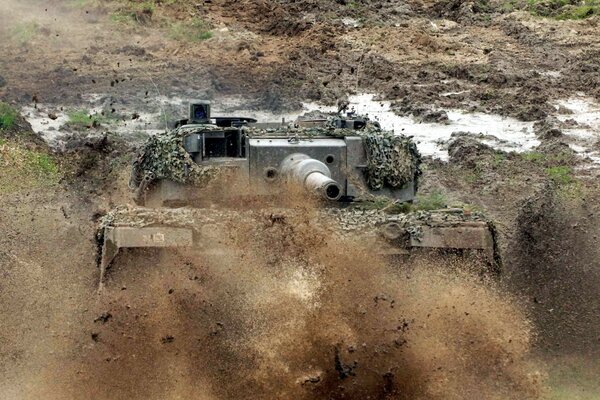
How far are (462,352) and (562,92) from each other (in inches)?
533

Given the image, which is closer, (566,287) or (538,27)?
(566,287)

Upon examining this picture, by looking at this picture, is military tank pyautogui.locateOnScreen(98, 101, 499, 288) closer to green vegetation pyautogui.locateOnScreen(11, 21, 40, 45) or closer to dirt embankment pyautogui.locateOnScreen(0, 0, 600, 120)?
dirt embankment pyautogui.locateOnScreen(0, 0, 600, 120)

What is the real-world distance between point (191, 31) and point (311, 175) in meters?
17.5

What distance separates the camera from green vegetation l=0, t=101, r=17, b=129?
19281 mm

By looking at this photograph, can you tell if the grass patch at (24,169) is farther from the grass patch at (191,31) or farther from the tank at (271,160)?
the grass patch at (191,31)

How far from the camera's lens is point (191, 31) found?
2678 centimetres

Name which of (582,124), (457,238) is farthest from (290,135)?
(582,124)

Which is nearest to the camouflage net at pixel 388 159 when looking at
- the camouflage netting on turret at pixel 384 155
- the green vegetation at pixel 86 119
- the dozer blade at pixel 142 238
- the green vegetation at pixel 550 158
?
the camouflage netting on turret at pixel 384 155

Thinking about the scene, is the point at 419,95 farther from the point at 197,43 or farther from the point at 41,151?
the point at 41,151

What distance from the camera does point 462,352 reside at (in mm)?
10000

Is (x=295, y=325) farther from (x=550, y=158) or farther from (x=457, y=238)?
(x=550, y=158)

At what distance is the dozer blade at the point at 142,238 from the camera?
960 centimetres

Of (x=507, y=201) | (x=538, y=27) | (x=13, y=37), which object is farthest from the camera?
(x=538, y=27)

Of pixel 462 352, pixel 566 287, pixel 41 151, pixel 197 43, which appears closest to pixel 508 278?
pixel 566 287
